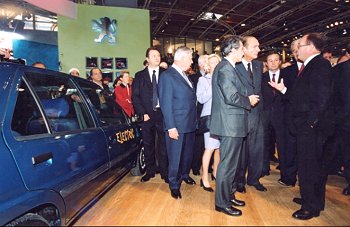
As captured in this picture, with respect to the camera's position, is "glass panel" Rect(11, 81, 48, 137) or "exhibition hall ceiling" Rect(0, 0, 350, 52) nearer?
"glass panel" Rect(11, 81, 48, 137)

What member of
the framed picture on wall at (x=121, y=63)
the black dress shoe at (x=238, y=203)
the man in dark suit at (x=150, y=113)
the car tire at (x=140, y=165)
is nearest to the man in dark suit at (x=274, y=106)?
the black dress shoe at (x=238, y=203)

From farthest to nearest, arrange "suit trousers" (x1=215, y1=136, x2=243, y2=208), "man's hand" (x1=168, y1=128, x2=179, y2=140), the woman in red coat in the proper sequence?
1. the woman in red coat
2. "man's hand" (x1=168, y1=128, x2=179, y2=140)
3. "suit trousers" (x1=215, y1=136, x2=243, y2=208)

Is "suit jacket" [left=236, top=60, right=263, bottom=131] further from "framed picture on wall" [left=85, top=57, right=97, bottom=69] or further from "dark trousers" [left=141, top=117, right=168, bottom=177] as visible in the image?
"framed picture on wall" [left=85, top=57, right=97, bottom=69]

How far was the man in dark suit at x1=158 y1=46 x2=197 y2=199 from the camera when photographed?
299 centimetres

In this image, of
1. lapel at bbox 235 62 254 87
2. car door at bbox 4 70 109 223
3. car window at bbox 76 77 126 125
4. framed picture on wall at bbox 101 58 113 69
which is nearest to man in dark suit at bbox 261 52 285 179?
lapel at bbox 235 62 254 87

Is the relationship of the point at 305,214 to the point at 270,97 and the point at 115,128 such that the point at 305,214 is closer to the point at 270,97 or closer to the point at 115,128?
the point at 270,97

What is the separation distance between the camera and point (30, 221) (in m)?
1.60

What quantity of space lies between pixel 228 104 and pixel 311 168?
0.92 meters

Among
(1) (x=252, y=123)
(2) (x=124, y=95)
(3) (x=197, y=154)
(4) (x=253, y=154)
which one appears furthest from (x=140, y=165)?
(1) (x=252, y=123)

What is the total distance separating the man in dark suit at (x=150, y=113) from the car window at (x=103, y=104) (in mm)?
418

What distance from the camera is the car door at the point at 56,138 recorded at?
1605 mm

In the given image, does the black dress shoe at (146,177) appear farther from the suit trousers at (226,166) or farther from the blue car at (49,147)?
the suit trousers at (226,166)

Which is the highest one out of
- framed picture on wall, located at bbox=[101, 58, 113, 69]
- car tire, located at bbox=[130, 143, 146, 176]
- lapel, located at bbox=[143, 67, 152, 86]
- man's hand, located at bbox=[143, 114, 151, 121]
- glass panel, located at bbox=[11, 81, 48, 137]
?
framed picture on wall, located at bbox=[101, 58, 113, 69]

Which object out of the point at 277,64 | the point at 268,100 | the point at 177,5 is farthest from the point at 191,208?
the point at 177,5
